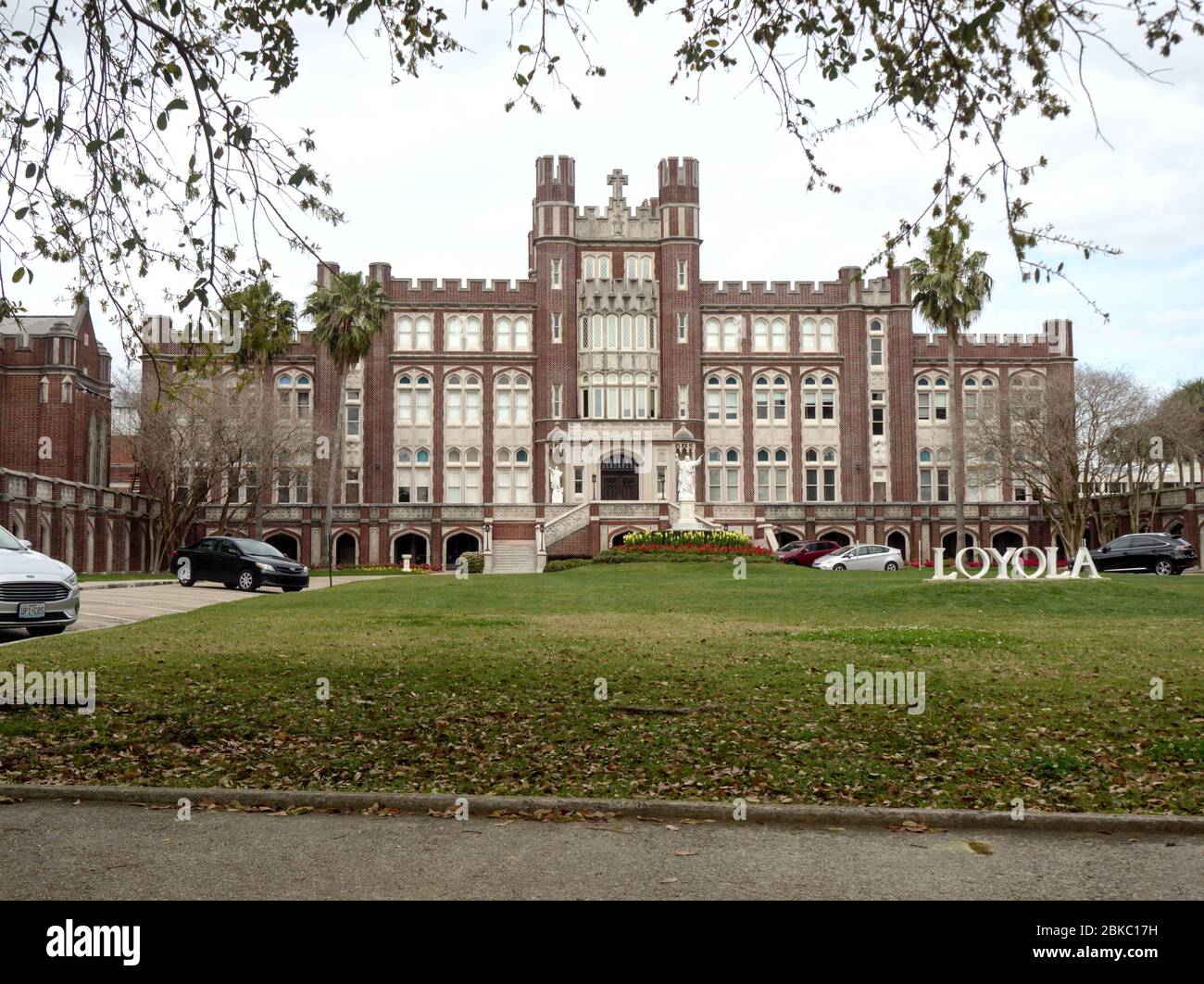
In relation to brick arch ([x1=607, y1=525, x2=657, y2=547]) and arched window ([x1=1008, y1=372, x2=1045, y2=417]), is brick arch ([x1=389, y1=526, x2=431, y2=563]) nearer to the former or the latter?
brick arch ([x1=607, y1=525, x2=657, y2=547])

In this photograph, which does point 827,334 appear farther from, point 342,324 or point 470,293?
point 342,324

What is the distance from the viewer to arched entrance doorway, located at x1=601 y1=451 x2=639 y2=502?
6631 cm

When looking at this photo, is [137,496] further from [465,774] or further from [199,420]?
[465,774]

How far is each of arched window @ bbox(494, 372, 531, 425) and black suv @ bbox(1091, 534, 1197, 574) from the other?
116 ft

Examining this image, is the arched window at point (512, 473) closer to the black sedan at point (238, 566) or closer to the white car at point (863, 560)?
the white car at point (863, 560)

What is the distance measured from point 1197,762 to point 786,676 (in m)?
4.24

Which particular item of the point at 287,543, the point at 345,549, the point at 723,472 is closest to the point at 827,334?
the point at 723,472

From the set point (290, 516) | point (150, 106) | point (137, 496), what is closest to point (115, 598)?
point (150, 106)

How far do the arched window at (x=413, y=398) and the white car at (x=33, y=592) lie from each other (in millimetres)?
50360

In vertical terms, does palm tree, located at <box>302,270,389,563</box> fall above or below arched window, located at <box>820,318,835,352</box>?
below

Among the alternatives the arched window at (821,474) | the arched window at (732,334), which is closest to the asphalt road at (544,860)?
the arched window at (821,474)

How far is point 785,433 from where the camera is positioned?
225 ft

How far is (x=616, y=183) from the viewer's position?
223ft

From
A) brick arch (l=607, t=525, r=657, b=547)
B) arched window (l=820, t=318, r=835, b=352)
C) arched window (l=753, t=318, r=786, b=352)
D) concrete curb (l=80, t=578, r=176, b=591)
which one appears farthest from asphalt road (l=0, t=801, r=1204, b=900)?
arched window (l=820, t=318, r=835, b=352)
